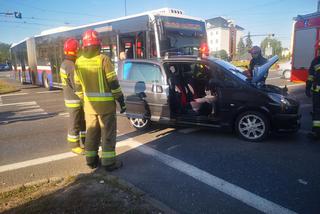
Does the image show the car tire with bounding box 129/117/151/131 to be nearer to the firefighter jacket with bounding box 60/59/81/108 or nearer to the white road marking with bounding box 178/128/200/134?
the white road marking with bounding box 178/128/200/134

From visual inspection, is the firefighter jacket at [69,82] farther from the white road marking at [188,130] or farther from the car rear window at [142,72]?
the white road marking at [188,130]

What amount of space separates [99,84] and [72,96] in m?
1.12

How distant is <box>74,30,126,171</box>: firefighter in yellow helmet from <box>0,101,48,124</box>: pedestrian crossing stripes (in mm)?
5002

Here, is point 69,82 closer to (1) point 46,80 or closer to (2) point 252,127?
(2) point 252,127

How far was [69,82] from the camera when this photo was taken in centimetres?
490

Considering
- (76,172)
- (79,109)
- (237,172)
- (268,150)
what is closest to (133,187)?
(76,172)

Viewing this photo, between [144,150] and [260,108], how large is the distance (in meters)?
2.40

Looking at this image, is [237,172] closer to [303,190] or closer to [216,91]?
[303,190]

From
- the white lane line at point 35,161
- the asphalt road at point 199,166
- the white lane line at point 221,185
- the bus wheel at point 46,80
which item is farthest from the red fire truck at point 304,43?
the bus wheel at point 46,80

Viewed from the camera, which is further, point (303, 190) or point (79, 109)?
point (79, 109)

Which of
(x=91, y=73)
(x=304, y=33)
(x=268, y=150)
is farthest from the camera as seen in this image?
(x=304, y=33)

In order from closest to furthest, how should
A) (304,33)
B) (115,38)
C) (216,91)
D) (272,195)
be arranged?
(272,195) < (216,91) < (115,38) < (304,33)

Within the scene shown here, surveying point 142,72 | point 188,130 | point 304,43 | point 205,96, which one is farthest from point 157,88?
point 304,43

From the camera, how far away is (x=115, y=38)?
1023 cm
